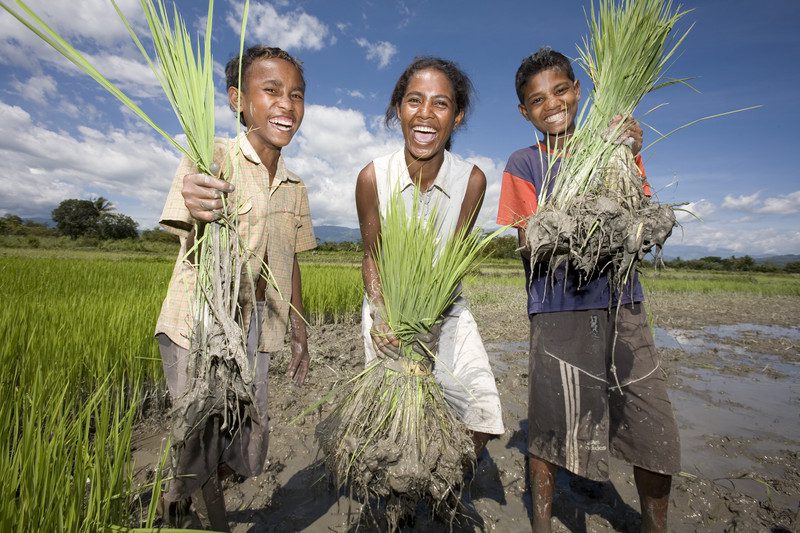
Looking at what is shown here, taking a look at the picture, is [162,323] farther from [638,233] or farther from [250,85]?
[638,233]

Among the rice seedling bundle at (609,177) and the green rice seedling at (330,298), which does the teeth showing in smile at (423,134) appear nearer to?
the rice seedling bundle at (609,177)

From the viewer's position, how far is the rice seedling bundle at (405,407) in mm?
1350

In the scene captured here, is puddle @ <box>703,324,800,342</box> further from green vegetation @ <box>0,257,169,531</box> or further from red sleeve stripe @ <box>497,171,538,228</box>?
green vegetation @ <box>0,257,169,531</box>

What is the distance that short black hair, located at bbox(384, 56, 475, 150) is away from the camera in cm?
203

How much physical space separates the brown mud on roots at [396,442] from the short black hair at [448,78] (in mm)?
1451

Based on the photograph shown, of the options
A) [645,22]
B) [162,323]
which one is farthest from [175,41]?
[645,22]

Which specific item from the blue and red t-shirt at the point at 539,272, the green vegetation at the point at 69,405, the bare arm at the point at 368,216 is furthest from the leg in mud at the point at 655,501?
the green vegetation at the point at 69,405

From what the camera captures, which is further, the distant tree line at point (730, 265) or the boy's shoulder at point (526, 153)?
the distant tree line at point (730, 265)

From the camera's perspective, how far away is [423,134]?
1.94 m

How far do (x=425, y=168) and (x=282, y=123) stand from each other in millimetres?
757

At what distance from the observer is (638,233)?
4.82 ft

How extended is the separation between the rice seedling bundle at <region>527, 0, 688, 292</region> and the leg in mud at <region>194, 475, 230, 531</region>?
1.82m

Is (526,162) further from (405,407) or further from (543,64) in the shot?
(405,407)

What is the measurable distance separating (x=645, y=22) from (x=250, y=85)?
189 cm
